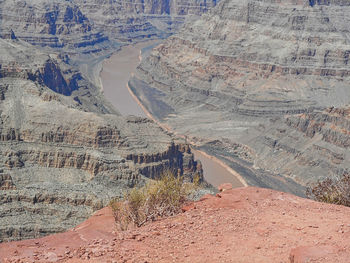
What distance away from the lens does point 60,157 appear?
71.5 m

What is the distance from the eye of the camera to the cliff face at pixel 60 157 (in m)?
56.1

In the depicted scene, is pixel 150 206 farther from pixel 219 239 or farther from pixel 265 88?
pixel 265 88

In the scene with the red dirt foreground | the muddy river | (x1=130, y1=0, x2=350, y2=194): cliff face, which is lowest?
the muddy river

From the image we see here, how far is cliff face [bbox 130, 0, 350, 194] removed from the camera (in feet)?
357

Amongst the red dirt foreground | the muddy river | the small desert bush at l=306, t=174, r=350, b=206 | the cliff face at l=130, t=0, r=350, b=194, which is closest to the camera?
the red dirt foreground

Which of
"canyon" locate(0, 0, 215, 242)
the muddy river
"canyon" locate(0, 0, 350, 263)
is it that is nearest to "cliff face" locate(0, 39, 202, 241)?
"canyon" locate(0, 0, 215, 242)

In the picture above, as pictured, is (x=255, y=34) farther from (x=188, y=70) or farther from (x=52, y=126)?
(x=52, y=126)

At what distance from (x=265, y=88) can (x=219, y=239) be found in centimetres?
13193

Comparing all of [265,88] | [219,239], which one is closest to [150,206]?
[219,239]

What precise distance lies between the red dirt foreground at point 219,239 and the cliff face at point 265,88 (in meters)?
69.2

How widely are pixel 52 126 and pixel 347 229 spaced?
191 ft

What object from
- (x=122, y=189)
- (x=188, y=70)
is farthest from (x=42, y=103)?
(x=188, y=70)

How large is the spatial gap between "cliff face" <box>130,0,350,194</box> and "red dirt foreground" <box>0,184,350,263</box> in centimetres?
6924

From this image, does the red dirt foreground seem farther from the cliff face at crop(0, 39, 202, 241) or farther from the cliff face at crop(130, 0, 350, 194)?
the cliff face at crop(130, 0, 350, 194)
